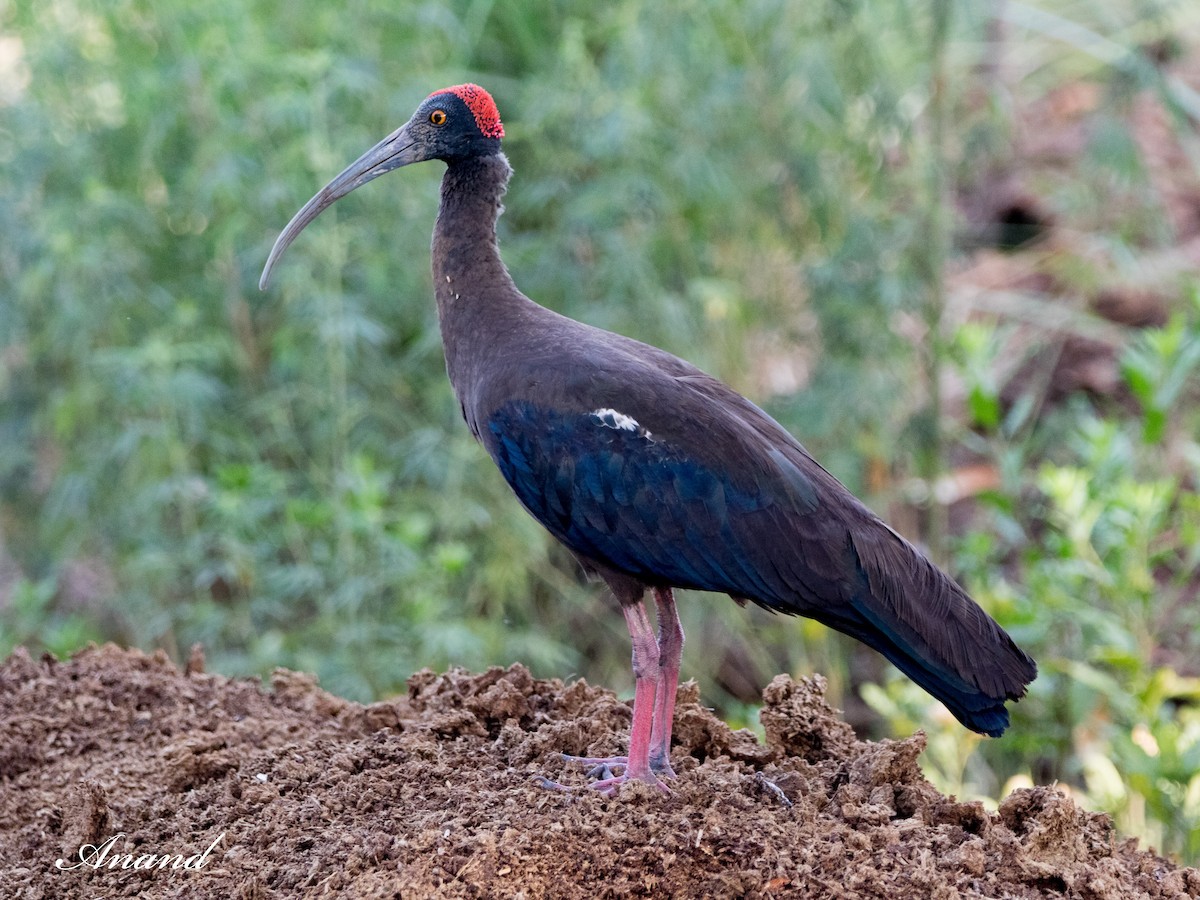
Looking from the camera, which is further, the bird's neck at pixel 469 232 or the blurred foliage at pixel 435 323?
the blurred foliage at pixel 435 323

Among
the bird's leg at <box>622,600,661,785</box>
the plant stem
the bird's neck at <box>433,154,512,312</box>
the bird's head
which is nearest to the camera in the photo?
the bird's leg at <box>622,600,661,785</box>

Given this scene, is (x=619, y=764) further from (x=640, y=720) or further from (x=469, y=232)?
(x=469, y=232)

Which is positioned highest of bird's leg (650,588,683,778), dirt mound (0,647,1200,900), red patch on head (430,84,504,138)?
red patch on head (430,84,504,138)

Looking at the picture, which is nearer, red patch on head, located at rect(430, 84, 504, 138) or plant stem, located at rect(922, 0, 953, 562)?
red patch on head, located at rect(430, 84, 504, 138)

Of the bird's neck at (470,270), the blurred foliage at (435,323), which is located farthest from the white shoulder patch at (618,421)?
the blurred foliage at (435,323)

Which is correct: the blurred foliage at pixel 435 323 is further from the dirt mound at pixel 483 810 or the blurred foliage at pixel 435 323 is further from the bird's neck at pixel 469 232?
the bird's neck at pixel 469 232

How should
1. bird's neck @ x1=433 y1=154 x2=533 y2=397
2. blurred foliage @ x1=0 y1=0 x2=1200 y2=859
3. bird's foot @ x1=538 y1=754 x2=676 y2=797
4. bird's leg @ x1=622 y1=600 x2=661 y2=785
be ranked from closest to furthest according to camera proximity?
bird's foot @ x1=538 y1=754 x2=676 y2=797 → bird's leg @ x1=622 y1=600 x2=661 y2=785 → bird's neck @ x1=433 y1=154 x2=533 y2=397 → blurred foliage @ x1=0 y1=0 x2=1200 y2=859

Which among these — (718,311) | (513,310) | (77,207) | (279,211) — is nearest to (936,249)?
(718,311)

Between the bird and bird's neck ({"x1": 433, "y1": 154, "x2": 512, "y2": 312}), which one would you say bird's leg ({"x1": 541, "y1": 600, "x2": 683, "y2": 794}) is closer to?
the bird

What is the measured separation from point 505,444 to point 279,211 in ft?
12.1

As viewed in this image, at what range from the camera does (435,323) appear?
752 centimetres

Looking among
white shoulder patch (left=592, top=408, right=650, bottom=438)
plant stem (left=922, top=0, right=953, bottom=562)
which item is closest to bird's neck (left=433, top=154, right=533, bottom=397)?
white shoulder patch (left=592, top=408, right=650, bottom=438)

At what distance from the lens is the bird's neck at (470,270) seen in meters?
4.58

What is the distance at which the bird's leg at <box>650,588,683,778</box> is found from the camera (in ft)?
13.8
